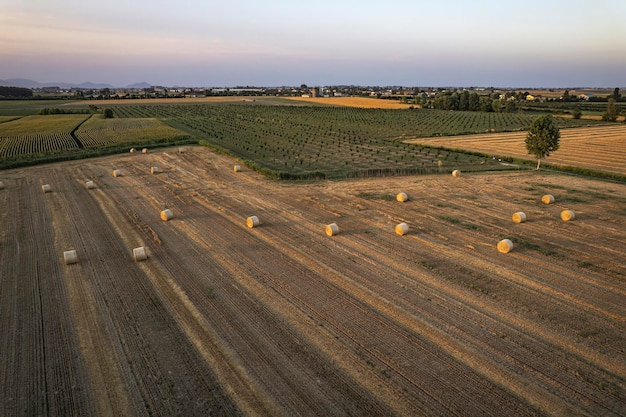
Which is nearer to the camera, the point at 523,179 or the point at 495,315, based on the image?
the point at 495,315

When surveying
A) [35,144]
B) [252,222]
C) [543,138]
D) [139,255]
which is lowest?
[139,255]

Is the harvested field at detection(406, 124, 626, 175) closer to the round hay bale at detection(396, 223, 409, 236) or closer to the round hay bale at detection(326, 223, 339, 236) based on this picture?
the round hay bale at detection(396, 223, 409, 236)

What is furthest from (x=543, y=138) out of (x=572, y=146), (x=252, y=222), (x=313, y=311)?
(x=313, y=311)

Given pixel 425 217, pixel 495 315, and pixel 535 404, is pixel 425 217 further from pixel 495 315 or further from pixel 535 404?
pixel 535 404

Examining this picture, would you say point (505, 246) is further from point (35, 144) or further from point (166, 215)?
point (35, 144)

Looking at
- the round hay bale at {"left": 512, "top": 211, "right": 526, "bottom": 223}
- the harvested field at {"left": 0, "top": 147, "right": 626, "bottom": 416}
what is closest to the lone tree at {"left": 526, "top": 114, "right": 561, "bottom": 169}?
the harvested field at {"left": 0, "top": 147, "right": 626, "bottom": 416}

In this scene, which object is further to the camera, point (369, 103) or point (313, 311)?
point (369, 103)

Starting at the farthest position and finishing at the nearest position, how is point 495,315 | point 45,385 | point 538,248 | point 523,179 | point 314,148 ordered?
point 314,148, point 523,179, point 538,248, point 495,315, point 45,385

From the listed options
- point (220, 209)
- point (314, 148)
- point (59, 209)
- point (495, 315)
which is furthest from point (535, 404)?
point (314, 148)
